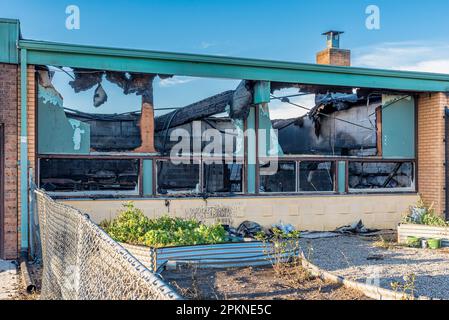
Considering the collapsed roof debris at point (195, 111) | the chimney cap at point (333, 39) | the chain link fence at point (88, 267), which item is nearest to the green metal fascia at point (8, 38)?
the collapsed roof debris at point (195, 111)

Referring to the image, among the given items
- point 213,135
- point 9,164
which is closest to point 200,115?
point 213,135

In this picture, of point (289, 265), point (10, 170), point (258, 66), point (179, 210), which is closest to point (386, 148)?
point (258, 66)

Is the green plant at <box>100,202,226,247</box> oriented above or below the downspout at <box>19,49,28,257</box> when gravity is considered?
below

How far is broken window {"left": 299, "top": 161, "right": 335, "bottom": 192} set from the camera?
44.1 feet

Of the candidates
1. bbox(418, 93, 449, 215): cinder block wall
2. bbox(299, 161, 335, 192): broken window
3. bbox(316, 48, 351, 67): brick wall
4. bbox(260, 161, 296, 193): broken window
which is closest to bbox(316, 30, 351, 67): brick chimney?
bbox(316, 48, 351, 67): brick wall

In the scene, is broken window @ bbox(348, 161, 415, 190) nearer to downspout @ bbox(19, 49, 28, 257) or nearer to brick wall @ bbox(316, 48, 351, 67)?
brick wall @ bbox(316, 48, 351, 67)

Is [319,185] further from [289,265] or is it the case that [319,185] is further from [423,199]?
[289,265]

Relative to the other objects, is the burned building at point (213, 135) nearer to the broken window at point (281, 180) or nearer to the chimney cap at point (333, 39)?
the broken window at point (281, 180)

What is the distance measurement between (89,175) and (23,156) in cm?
220

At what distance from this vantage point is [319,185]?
1386 centimetres

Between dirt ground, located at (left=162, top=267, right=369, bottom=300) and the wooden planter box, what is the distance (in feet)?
15.0

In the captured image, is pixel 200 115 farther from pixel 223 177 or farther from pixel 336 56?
pixel 336 56

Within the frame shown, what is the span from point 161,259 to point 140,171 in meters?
3.77

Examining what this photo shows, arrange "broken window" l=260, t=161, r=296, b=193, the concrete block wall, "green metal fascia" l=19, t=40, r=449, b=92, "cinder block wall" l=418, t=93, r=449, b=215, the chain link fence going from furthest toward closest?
"cinder block wall" l=418, t=93, r=449, b=215, "broken window" l=260, t=161, r=296, b=193, the concrete block wall, "green metal fascia" l=19, t=40, r=449, b=92, the chain link fence
